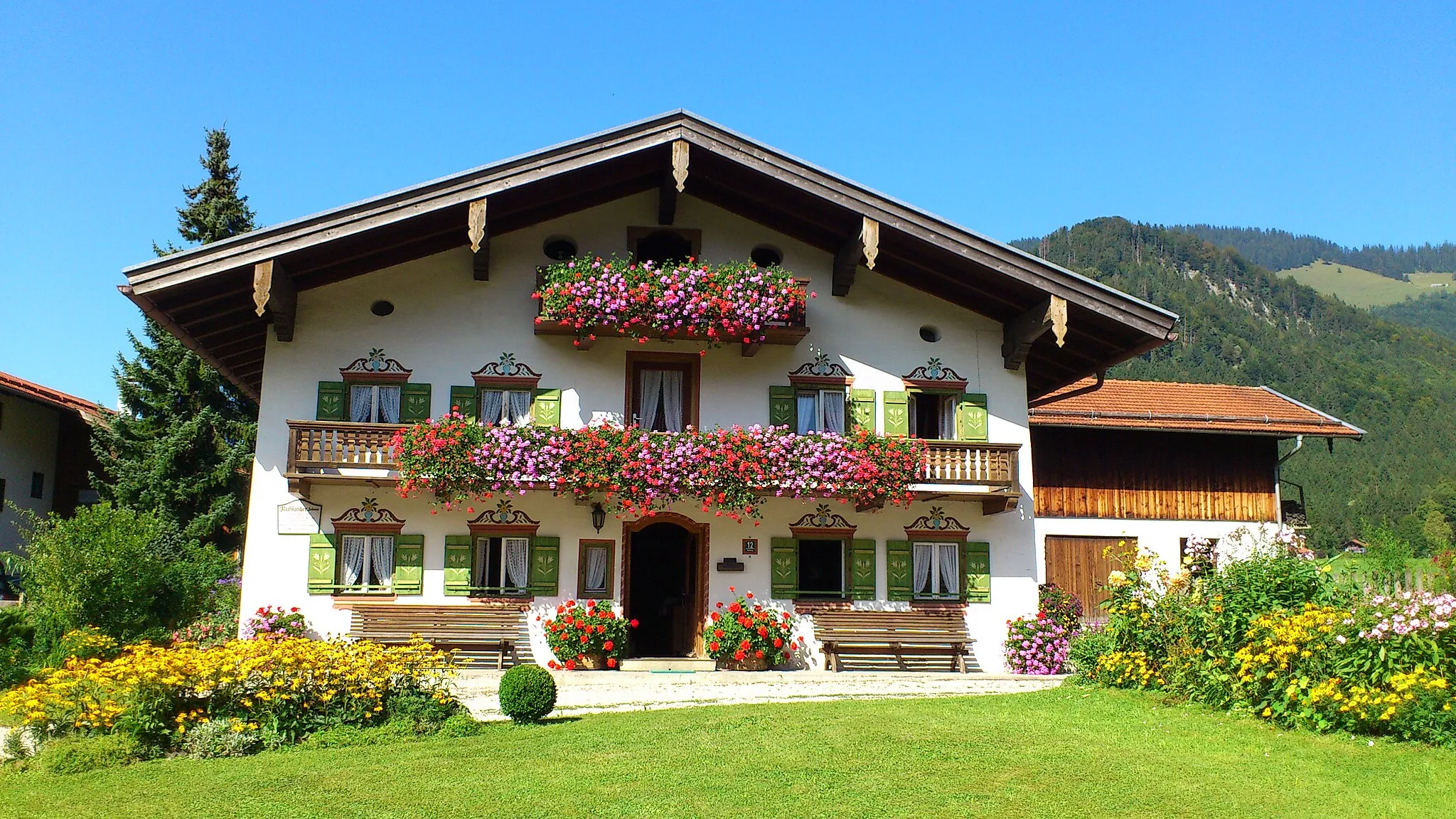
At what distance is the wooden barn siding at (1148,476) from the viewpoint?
26.6 m

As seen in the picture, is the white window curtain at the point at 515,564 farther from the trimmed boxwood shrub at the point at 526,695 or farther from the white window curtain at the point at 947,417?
the white window curtain at the point at 947,417

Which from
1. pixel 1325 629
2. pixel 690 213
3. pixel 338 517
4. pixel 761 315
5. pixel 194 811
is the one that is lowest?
pixel 194 811

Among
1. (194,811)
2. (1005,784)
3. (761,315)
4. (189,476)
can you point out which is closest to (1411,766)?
(1005,784)

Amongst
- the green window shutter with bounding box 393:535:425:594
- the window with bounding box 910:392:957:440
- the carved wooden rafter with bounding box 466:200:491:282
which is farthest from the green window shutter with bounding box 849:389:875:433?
the green window shutter with bounding box 393:535:425:594

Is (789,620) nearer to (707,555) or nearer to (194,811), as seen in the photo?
(707,555)

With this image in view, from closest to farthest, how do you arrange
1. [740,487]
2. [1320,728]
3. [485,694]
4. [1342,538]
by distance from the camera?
[1320,728] → [485,694] → [740,487] → [1342,538]

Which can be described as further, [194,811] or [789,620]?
[789,620]

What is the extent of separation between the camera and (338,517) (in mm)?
18062

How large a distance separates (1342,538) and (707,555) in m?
44.0

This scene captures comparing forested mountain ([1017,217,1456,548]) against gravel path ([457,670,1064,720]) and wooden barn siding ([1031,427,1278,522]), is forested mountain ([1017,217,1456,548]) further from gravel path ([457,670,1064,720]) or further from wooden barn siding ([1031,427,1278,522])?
gravel path ([457,670,1064,720])

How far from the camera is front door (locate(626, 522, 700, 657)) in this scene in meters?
19.7

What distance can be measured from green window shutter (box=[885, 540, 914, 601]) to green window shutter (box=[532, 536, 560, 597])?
5.20 m

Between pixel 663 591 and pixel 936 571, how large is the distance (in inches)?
205

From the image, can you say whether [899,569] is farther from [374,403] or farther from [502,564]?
[374,403]
